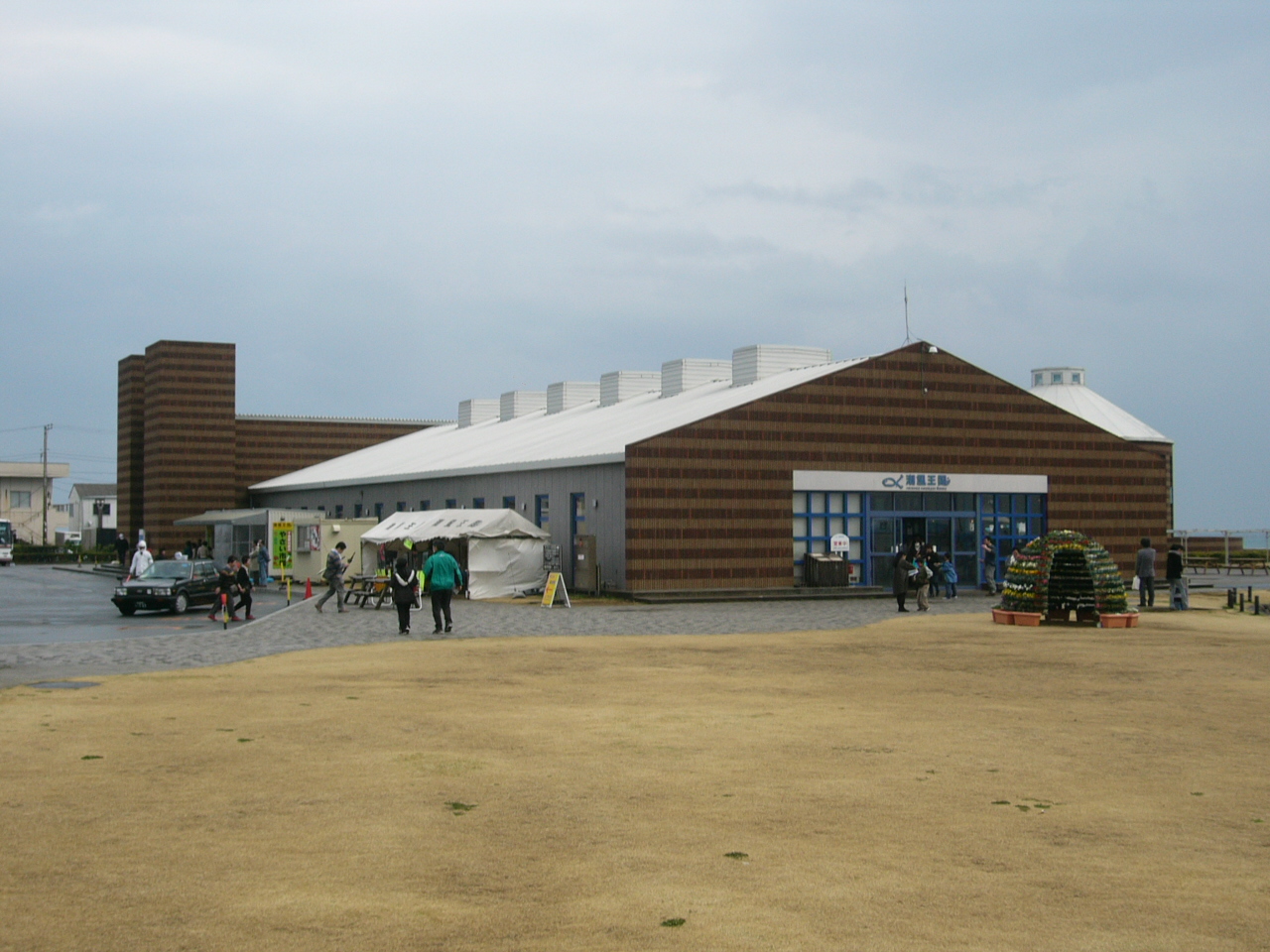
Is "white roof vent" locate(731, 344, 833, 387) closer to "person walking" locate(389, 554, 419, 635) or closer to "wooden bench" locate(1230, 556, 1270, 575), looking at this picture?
"person walking" locate(389, 554, 419, 635)

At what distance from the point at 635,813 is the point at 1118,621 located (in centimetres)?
2049

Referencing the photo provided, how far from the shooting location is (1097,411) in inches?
2640

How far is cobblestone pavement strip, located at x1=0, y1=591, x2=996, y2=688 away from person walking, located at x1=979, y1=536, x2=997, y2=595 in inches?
75.0

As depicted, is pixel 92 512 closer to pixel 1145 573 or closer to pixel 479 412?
pixel 479 412

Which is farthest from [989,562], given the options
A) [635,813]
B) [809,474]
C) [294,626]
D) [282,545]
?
[635,813]

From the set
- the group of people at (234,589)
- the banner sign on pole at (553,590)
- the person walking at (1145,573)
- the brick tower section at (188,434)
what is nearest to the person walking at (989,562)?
the person walking at (1145,573)

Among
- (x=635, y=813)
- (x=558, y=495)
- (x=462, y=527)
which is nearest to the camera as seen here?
(x=635, y=813)

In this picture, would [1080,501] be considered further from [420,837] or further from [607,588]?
[420,837]

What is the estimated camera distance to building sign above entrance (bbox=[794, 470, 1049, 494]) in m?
38.4

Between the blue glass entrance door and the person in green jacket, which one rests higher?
the blue glass entrance door

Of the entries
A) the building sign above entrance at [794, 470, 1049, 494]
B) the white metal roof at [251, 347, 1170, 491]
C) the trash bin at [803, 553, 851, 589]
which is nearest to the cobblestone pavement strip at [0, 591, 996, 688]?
the trash bin at [803, 553, 851, 589]

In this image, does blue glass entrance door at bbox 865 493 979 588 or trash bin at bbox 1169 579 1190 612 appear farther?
blue glass entrance door at bbox 865 493 979 588

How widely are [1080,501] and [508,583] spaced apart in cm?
1821

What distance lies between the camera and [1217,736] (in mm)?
13281
